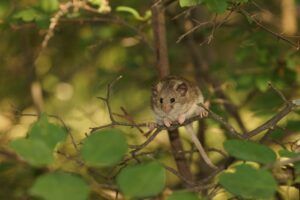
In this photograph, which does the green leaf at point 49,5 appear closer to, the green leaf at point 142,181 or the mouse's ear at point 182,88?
the mouse's ear at point 182,88

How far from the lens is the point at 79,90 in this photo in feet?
21.1

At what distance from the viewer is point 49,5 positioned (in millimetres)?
3670

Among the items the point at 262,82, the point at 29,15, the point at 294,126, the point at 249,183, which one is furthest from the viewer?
the point at 262,82

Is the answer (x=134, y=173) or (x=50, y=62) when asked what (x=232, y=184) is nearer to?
(x=134, y=173)

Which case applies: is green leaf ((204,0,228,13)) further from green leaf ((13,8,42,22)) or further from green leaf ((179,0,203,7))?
green leaf ((13,8,42,22))

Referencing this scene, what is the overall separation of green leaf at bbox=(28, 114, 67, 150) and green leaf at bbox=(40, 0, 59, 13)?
1.72 metres

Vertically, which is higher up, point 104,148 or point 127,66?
point 127,66

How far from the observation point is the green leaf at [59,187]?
168cm

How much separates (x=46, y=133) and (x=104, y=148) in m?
0.24

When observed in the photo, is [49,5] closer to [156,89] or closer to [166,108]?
[156,89]

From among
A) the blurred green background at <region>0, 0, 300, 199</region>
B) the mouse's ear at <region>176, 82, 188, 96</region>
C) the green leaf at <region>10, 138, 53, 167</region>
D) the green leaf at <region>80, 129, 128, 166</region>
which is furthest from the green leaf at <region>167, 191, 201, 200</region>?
the mouse's ear at <region>176, 82, 188, 96</region>

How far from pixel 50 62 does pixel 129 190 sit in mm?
4774

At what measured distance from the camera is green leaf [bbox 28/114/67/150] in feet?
6.42

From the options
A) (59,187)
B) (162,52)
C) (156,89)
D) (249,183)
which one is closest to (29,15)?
(162,52)
